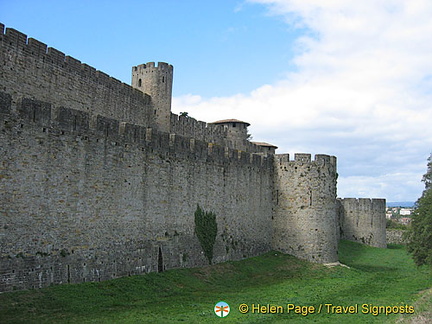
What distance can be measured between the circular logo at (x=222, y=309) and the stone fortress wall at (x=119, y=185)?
4.76 metres

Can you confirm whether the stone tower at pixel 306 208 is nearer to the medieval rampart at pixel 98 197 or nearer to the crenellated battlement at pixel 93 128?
the medieval rampart at pixel 98 197

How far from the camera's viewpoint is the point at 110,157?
19969mm

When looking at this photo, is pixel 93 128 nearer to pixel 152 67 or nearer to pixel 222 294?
pixel 222 294

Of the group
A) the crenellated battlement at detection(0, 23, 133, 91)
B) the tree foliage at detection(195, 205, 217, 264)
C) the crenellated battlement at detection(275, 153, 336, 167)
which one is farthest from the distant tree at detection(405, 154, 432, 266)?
the crenellated battlement at detection(0, 23, 133, 91)

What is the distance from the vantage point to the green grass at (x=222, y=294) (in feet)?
49.6

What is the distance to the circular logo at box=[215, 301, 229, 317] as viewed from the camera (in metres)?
16.5

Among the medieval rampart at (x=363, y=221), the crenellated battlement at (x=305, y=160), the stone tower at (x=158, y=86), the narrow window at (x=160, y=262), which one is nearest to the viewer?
the narrow window at (x=160, y=262)

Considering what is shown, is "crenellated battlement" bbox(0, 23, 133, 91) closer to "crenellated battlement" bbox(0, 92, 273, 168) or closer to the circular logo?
"crenellated battlement" bbox(0, 92, 273, 168)

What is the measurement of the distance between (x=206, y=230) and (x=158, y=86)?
13136mm

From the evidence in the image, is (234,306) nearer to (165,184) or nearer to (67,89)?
(165,184)

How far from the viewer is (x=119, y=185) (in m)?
20.5

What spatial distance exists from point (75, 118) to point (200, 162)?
910 centimetres

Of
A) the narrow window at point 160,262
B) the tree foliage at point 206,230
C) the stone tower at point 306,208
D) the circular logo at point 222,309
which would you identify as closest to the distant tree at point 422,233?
the stone tower at point 306,208

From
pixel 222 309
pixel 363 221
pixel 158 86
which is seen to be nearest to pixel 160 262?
pixel 222 309
